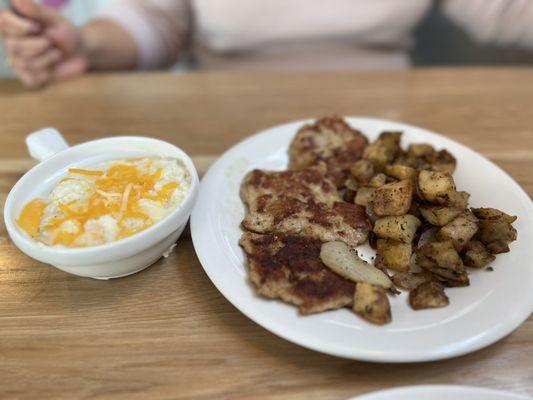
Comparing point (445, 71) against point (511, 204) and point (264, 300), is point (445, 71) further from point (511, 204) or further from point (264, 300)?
point (264, 300)

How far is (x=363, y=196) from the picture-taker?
141 cm

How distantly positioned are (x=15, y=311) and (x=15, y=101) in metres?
1.42

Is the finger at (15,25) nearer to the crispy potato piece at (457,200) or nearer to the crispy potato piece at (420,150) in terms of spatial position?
the crispy potato piece at (420,150)

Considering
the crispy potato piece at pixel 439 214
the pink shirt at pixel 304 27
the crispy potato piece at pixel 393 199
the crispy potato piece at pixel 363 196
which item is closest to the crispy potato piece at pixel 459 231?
the crispy potato piece at pixel 439 214

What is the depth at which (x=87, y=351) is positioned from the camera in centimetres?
108

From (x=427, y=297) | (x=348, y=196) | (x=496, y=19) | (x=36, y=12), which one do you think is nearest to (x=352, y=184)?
(x=348, y=196)

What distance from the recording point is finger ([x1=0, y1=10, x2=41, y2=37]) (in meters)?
2.17

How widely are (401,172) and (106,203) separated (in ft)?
2.85

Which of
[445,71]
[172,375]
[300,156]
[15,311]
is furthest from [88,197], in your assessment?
[445,71]

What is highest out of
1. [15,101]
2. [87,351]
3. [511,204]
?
[511,204]

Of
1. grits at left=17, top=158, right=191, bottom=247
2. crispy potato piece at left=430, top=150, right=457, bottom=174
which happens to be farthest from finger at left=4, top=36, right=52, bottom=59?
crispy potato piece at left=430, top=150, right=457, bottom=174

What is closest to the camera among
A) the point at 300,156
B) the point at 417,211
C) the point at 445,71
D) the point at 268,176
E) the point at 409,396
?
the point at 409,396

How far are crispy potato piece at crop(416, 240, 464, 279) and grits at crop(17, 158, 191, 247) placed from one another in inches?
26.3

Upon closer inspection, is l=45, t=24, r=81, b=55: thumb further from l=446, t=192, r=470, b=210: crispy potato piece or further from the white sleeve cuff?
l=446, t=192, r=470, b=210: crispy potato piece
